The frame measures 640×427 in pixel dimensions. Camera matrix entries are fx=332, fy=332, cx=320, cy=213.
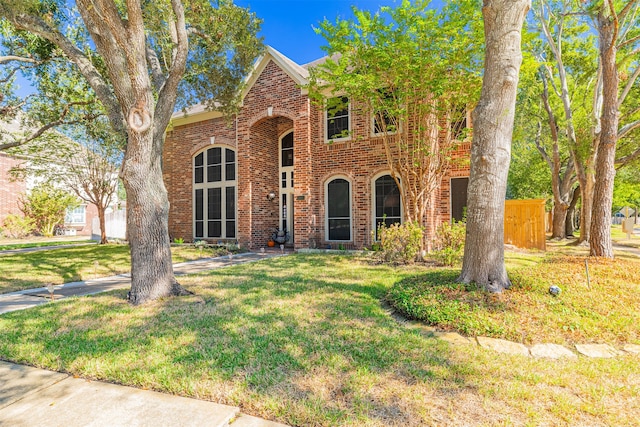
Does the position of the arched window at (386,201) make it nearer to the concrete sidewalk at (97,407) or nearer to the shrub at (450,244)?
the shrub at (450,244)

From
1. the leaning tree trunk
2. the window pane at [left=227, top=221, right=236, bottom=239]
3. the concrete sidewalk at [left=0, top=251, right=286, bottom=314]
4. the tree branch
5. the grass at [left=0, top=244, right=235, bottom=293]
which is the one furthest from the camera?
the window pane at [left=227, top=221, right=236, bottom=239]

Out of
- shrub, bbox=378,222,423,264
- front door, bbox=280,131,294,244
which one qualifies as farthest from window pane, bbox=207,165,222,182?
shrub, bbox=378,222,423,264

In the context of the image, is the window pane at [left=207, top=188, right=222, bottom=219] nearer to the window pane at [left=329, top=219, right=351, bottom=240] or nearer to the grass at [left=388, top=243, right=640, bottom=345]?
the window pane at [left=329, top=219, right=351, bottom=240]

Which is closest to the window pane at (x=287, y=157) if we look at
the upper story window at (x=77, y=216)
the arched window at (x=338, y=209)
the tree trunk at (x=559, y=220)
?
the arched window at (x=338, y=209)

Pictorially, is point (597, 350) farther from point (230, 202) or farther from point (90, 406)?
point (230, 202)

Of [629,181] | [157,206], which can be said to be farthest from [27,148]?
[629,181]

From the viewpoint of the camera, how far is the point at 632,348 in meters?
3.35

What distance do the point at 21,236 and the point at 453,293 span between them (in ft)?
82.6

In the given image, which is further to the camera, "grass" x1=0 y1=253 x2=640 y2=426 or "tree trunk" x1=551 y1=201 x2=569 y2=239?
"tree trunk" x1=551 y1=201 x2=569 y2=239

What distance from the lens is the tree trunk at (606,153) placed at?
7.47 m

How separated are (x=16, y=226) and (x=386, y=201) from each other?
2202 cm

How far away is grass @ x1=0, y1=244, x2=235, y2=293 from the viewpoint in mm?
7145

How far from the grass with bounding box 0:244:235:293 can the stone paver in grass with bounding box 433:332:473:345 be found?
7339 millimetres

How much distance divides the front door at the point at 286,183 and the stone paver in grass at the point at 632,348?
435 inches
